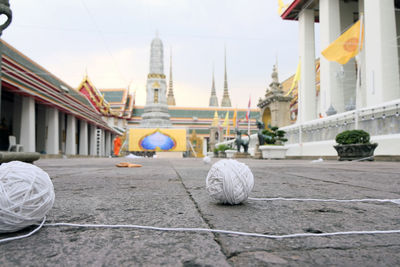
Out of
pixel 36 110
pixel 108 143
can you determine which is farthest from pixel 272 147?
pixel 108 143

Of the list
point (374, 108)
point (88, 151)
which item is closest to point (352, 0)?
point (374, 108)

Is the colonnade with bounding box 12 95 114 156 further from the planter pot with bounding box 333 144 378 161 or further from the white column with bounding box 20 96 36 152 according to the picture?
the planter pot with bounding box 333 144 378 161

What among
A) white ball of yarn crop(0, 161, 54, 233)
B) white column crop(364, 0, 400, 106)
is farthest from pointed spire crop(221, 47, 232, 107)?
white ball of yarn crop(0, 161, 54, 233)

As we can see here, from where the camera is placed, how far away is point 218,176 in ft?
4.28

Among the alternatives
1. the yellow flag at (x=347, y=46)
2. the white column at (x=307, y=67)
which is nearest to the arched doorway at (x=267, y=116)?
the white column at (x=307, y=67)

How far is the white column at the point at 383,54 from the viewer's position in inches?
396

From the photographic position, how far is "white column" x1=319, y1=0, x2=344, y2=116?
13331mm

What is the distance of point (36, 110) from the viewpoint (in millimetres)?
15688

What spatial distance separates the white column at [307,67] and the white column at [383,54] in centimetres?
461

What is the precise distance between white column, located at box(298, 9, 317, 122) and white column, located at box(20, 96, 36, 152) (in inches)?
484

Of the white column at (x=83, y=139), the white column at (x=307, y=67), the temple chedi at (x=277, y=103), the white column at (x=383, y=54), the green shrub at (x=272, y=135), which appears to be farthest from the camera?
the white column at (x=83, y=139)

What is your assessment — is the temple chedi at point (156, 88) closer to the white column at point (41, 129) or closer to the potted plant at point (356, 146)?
the white column at point (41, 129)

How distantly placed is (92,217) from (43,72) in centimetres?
1667

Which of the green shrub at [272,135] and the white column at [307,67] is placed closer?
the green shrub at [272,135]
